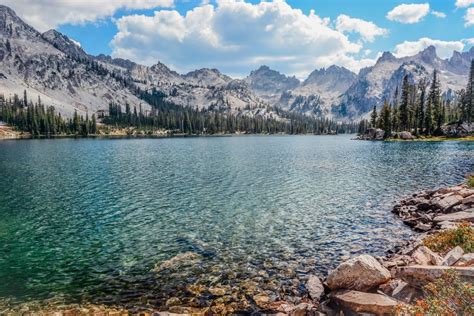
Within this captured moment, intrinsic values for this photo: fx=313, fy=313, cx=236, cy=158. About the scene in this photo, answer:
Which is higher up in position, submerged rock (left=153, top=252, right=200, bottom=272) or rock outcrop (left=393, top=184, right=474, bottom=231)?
rock outcrop (left=393, top=184, right=474, bottom=231)

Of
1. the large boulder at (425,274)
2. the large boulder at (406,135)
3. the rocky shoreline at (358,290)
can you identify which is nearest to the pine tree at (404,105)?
the large boulder at (406,135)

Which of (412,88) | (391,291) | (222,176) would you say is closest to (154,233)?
(391,291)

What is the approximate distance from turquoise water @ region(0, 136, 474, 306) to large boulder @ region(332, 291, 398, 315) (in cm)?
439

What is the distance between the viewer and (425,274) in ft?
43.5

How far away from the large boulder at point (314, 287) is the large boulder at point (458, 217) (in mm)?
15338

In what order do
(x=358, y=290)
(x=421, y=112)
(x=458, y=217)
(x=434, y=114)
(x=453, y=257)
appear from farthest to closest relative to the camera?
(x=421, y=112), (x=434, y=114), (x=458, y=217), (x=358, y=290), (x=453, y=257)

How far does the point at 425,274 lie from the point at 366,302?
2.75 m

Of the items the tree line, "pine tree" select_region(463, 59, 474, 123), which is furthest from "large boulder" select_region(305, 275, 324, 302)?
"pine tree" select_region(463, 59, 474, 123)

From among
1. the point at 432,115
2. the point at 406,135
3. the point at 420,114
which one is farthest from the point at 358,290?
the point at 420,114

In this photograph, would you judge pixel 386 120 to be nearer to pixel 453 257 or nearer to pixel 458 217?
pixel 458 217

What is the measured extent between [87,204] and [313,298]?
31.7 metres

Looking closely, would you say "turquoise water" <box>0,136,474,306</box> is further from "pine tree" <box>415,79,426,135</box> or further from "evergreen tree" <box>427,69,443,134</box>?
"pine tree" <box>415,79,426,135</box>

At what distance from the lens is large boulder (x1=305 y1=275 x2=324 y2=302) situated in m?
16.9

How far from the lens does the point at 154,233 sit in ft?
92.9
